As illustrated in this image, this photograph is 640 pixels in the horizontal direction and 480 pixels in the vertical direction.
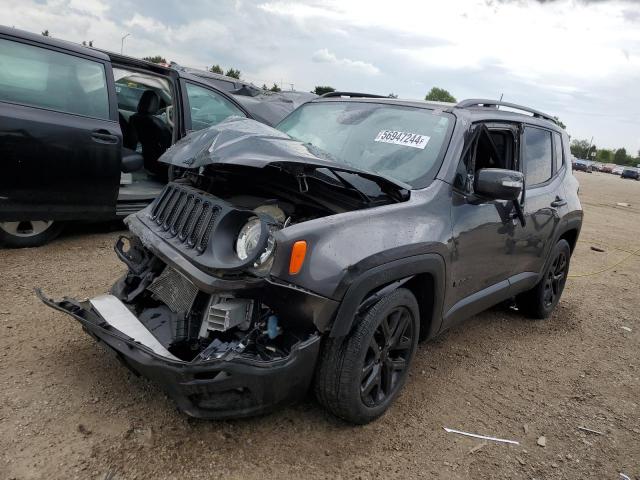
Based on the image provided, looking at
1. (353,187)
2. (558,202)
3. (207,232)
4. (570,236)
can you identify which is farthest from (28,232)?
(570,236)

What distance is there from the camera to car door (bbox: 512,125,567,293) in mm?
4172

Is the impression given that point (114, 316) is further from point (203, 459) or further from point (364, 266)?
point (364, 266)

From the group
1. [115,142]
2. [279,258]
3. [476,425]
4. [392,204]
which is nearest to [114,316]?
[279,258]

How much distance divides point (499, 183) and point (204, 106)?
3.99m

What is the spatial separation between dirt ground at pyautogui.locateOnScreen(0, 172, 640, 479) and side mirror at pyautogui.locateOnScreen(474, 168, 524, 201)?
4.22 ft

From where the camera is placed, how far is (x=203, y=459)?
2.52 metres

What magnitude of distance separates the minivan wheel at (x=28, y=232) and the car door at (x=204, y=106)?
1.70m

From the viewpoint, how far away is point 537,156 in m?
4.49

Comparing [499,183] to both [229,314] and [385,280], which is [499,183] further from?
[229,314]

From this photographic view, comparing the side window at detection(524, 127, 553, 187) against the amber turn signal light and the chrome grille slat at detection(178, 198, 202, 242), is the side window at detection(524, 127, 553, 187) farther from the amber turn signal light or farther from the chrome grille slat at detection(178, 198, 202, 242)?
the chrome grille slat at detection(178, 198, 202, 242)

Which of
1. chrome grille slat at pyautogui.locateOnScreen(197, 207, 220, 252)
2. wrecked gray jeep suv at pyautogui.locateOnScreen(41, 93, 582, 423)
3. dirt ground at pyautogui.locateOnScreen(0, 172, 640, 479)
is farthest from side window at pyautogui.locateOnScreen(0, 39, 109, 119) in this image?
chrome grille slat at pyautogui.locateOnScreen(197, 207, 220, 252)

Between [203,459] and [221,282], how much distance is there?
0.82 m

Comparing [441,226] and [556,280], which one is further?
[556,280]

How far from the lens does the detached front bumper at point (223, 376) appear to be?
2.30 meters
